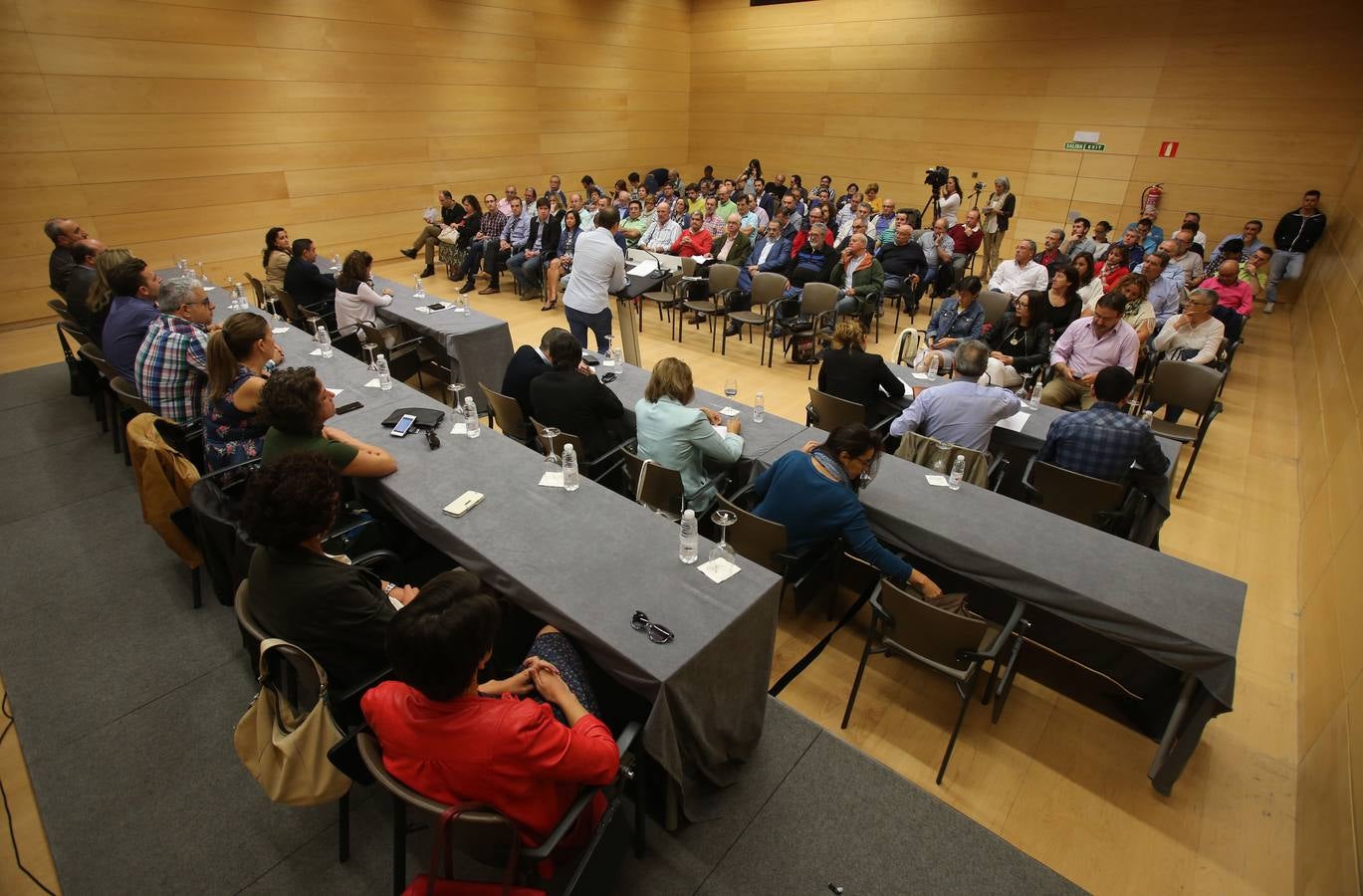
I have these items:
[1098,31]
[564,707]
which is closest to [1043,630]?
[564,707]

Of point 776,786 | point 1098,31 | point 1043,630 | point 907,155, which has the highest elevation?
point 1098,31

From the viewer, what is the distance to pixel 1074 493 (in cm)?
339

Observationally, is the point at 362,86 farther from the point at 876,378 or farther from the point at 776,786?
the point at 776,786

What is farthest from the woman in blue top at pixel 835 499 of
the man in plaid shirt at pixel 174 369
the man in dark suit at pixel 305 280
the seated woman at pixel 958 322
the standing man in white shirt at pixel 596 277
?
the man in dark suit at pixel 305 280

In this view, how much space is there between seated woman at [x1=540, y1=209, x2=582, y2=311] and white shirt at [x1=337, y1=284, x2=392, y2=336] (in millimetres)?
2811

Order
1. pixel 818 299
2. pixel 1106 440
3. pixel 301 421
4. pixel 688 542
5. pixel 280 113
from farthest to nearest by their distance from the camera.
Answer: pixel 280 113, pixel 818 299, pixel 1106 440, pixel 301 421, pixel 688 542

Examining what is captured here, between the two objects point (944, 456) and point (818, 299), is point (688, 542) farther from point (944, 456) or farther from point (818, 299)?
point (818, 299)

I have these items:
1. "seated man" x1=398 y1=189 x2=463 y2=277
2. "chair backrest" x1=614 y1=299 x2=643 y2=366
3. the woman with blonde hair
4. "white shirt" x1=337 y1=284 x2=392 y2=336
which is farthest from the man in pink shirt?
"seated man" x1=398 y1=189 x2=463 y2=277

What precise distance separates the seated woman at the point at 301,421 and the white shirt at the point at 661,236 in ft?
23.8

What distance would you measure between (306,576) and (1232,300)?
787cm

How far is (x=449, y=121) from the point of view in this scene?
10.8 meters

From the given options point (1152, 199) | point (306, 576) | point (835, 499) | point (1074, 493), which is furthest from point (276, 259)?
point (1152, 199)

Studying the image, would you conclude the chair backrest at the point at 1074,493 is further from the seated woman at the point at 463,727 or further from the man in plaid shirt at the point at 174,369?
the man in plaid shirt at the point at 174,369

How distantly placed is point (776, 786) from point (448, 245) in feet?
30.4
